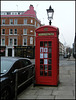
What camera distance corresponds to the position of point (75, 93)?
537 cm

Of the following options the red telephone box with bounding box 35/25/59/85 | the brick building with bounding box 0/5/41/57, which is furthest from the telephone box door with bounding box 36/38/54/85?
the brick building with bounding box 0/5/41/57

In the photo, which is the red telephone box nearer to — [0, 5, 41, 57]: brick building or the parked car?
the parked car

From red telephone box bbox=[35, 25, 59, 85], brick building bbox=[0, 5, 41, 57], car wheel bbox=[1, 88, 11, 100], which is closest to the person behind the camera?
car wheel bbox=[1, 88, 11, 100]

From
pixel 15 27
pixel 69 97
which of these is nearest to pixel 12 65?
pixel 69 97

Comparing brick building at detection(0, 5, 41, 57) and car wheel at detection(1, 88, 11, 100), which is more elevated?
brick building at detection(0, 5, 41, 57)

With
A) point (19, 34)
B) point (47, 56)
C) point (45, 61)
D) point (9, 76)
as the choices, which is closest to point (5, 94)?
point (9, 76)

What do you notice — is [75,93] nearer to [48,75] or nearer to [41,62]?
[48,75]

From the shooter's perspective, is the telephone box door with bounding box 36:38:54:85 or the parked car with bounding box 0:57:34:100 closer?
the parked car with bounding box 0:57:34:100

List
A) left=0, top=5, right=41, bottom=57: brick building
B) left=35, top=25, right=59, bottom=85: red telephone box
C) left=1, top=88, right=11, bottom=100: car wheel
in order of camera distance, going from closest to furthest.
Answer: left=1, top=88, right=11, bottom=100: car wheel
left=35, top=25, right=59, bottom=85: red telephone box
left=0, top=5, right=41, bottom=57: brick building

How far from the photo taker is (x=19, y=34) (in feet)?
144

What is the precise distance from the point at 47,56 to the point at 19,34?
38.4m

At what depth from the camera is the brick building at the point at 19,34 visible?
43312 mm

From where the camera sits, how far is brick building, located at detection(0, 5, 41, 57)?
43.3 meters

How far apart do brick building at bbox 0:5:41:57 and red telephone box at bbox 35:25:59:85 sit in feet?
118
